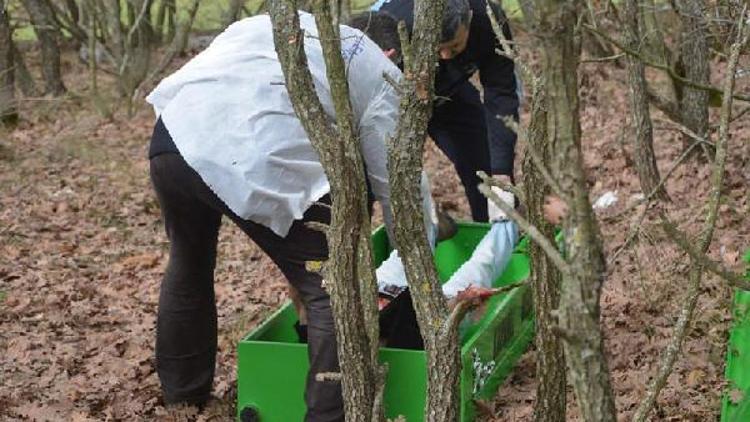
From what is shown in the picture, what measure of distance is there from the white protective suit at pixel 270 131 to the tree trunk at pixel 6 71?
309 inches

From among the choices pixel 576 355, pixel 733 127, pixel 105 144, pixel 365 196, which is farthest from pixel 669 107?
pixel 105 144

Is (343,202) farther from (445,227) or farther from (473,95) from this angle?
(473,95)

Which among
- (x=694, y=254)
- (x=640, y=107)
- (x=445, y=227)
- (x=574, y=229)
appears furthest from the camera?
(x=640, y=107)

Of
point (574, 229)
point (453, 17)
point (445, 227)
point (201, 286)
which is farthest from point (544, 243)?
point (445, 227)

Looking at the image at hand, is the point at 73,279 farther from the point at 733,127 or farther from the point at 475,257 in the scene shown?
the point at 733,127

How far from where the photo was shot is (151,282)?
6.42 m

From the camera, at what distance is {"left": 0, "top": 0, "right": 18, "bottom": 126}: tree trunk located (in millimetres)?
11000

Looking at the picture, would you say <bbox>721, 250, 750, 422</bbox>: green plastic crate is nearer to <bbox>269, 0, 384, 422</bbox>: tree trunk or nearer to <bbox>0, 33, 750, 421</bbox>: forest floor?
<bbox>0, 33, 750, 421</bbox>: forest floor

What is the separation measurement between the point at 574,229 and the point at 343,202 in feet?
3.47

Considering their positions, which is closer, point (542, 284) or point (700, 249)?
point (700, 249)

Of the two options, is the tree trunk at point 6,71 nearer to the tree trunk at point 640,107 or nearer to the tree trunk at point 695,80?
the tree trunk at point 640,107

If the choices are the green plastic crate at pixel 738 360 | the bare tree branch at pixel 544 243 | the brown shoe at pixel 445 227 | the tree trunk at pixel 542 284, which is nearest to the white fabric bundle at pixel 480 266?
the brown shoe at pixel 445 227

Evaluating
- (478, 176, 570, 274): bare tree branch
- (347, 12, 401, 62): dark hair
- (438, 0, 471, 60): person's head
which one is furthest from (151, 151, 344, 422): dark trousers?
(478, 176, 570, 274): bare tree branch

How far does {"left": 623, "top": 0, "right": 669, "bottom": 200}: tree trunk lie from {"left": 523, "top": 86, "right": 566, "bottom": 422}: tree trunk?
10.7ft
